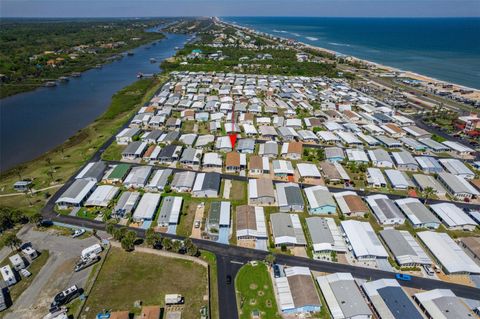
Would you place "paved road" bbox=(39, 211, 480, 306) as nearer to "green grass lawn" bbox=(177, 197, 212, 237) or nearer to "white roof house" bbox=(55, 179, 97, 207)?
"green grass lawn" bbox=(177, 197, 212, 237)

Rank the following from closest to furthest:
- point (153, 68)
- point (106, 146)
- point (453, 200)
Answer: point (453, 200) → point (106, 146) → point (153, 68)

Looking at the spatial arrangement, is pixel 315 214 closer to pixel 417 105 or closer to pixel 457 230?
pixel 457 230

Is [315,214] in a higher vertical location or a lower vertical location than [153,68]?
lower

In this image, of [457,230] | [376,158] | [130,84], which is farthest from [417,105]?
[130,84]

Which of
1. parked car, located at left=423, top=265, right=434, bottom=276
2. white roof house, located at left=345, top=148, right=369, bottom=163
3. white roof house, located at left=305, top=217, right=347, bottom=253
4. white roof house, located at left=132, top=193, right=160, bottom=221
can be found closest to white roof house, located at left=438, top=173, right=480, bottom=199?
white roof house, located at left=345, top=148, right=369, bottom=163

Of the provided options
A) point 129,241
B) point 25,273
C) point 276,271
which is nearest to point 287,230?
point 276,271
